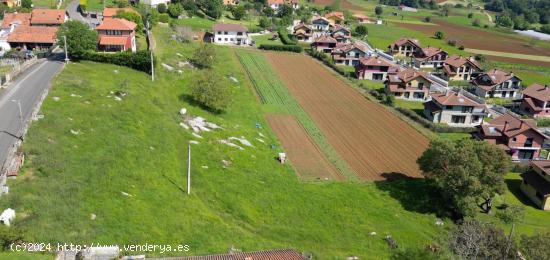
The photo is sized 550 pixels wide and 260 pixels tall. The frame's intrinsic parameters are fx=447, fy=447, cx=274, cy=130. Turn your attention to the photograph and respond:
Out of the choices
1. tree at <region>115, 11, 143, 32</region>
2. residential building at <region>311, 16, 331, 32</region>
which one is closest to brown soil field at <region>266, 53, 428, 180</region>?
tree at <region>115, 11, 143, 32</region>

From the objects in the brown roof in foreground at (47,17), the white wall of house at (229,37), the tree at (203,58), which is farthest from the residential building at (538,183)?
the brown roof in foreground at (47,17)

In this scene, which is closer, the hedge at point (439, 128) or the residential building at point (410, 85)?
the hedge at point (439, 128)

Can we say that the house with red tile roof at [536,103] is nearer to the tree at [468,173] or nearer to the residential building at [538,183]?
the residential building at [538,183]

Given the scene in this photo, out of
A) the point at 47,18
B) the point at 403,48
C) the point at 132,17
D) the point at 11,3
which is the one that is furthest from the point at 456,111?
the point at 11,3

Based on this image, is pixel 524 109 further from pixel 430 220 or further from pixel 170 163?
pixel 170 163

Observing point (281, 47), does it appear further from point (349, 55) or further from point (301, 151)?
point (301, 151)

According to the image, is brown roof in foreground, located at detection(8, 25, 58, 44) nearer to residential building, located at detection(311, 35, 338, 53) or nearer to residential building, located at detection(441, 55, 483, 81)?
residential building, located at detection(311, 35, 338, 53)
